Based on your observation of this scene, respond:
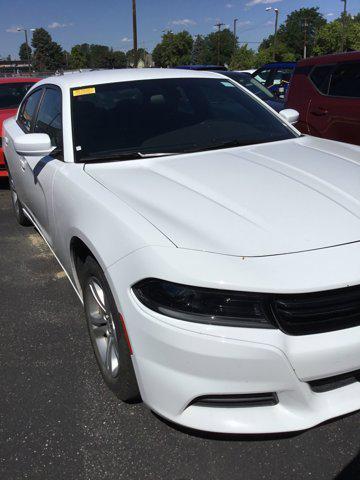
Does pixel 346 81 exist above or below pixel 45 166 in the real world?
above

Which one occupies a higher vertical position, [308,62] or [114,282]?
[308,62]

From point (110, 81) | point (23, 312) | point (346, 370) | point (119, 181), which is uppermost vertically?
point (110, 81)

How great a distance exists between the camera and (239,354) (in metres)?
1.73

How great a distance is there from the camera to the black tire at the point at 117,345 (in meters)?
2.09

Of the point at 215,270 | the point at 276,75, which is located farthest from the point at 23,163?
the point at 276,75

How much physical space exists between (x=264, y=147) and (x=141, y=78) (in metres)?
1.07

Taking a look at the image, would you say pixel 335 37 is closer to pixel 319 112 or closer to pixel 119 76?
pixel 319 112

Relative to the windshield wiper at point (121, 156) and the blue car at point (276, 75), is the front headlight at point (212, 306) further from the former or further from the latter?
the blue car at point (276, 75)

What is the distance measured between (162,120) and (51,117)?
2.95 feet

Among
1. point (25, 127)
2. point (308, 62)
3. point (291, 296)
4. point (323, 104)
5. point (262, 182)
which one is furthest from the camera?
point (308, 62)

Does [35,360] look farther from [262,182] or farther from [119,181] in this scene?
[262,182]

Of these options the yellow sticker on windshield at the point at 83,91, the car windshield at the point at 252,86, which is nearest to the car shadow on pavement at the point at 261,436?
the yellow sticker on windshield at the point at 83,91

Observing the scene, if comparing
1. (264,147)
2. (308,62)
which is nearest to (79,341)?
(264,147)

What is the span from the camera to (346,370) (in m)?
1.84
